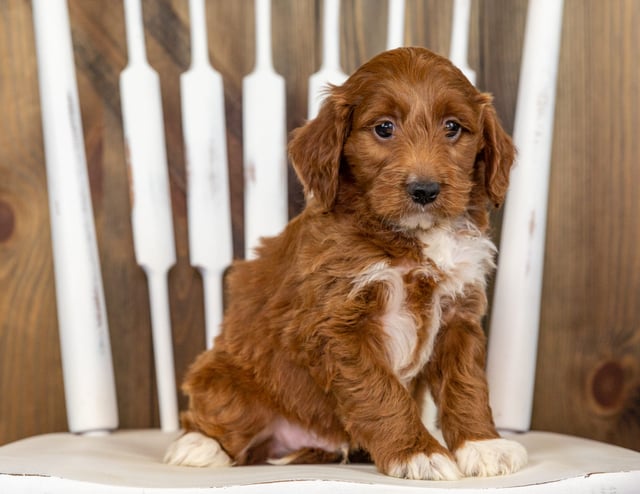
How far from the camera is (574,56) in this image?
7.37ft

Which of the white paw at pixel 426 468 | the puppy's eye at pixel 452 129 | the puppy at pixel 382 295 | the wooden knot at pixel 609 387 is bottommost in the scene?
the wooden knot at pixel 609 387

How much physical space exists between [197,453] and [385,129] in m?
0.74

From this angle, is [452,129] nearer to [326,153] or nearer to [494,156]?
[494,156]

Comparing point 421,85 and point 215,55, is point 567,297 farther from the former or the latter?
point 215,55

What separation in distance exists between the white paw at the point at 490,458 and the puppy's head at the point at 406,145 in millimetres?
416

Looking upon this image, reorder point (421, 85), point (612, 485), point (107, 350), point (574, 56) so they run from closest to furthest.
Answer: point (612, 485) → point (421, 85) → point (107, 350) → point (574, 56)

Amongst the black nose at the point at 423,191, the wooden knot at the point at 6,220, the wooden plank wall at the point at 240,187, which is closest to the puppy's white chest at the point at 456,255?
the black nose at the point at 423,191

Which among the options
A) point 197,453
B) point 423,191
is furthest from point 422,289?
point 197,453

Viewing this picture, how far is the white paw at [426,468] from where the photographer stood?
56.4 inches

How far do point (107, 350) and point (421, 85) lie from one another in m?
0.99

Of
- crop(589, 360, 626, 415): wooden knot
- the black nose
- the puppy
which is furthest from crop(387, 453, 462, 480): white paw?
crop(589, 360, 626, 415): wooden knot

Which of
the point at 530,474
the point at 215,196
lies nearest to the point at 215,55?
the point at 215,196

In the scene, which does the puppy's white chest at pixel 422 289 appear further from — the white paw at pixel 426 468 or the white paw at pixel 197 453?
the white paw at pixel 197 453

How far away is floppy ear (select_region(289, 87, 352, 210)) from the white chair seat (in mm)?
526
